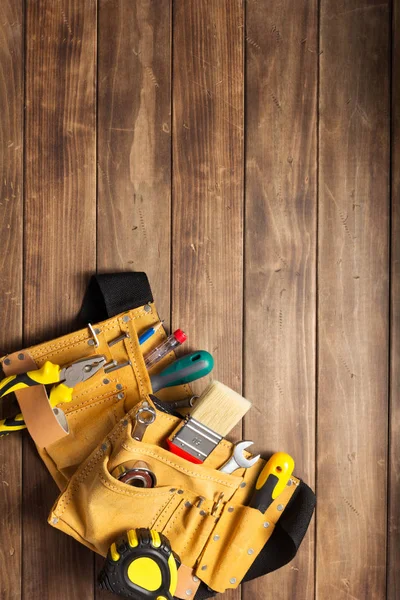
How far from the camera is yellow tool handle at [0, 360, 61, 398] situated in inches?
40.8

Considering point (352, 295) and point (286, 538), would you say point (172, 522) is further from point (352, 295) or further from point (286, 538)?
point (352, 295)

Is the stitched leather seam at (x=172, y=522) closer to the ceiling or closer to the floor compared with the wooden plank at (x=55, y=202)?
closer to the floor

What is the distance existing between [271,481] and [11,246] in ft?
2.07

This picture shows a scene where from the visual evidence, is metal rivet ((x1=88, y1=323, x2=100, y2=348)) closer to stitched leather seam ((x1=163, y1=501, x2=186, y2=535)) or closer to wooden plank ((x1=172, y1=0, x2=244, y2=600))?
wooden plank ((x1=172, y1=0, x2=244, y2=600))

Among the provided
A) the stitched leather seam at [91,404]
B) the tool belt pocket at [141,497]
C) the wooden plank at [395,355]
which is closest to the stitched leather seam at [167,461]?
the tool belt pocket at [141,497]

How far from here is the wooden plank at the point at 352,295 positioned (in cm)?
118

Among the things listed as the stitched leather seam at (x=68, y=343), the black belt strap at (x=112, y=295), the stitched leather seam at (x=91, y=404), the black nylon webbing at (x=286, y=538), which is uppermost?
the black belt strap at (x=112, y=295)

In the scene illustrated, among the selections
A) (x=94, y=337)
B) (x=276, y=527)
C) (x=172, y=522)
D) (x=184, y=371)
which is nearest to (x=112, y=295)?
(x=94, y=337)

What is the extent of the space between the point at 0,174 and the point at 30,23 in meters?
0.28

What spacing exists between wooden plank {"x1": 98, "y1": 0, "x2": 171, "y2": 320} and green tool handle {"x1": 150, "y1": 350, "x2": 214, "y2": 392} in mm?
175

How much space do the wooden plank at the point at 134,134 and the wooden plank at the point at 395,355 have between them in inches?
16.9

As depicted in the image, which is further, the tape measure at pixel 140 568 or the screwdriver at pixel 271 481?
the screwdriver at pixel 271 481

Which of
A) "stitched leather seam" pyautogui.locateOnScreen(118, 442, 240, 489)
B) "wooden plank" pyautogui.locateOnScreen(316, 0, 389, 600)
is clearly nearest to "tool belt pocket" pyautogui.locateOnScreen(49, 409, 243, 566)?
"stitched leather seam" pyautogui.locateOnScreen(118, 442, 240, 489)

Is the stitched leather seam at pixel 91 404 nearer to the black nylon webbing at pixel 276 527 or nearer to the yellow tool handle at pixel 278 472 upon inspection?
the black nylon webbing at pixel 276 527
